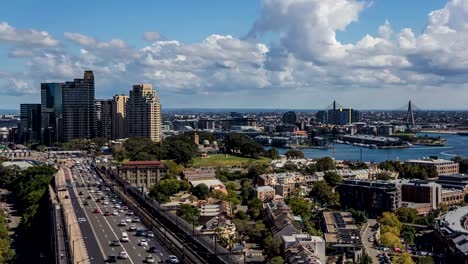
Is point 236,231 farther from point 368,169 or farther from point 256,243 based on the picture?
point 368,169

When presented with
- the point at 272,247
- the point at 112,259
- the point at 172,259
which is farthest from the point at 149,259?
the point at 272,247

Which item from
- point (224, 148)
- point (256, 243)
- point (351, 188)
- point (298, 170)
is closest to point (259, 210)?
point (256, 243)

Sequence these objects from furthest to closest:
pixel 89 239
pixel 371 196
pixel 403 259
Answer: pixel 371 196
pixel 403 259
pixel 89 239

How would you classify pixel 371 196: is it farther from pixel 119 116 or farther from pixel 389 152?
pixel 389 152

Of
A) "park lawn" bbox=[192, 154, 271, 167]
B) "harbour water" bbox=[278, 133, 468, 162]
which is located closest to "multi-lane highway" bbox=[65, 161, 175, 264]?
"park lawn" bbox=[192, 154, 271, 167]

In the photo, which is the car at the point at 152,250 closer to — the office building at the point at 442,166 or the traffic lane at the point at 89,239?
the traffic lane at the point at 89,239

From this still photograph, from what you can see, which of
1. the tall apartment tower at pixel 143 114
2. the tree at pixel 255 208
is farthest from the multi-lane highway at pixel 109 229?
the tall apartment tower at pixel 143 114
